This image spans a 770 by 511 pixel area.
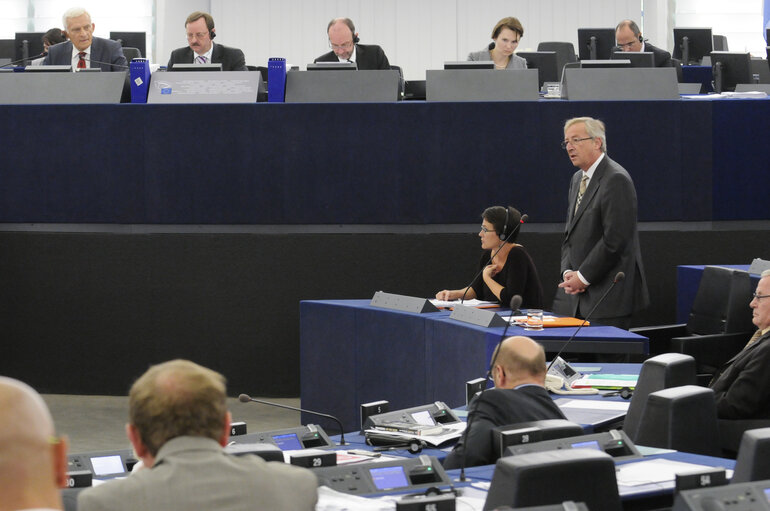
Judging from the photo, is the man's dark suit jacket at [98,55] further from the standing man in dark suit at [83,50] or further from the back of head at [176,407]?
the back of head at [176,407]

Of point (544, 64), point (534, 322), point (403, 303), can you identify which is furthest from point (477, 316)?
point (544, 64)

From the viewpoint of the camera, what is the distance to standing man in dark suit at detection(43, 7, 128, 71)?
25.2ft

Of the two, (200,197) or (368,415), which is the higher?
(200,197)

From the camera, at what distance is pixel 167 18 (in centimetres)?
1375

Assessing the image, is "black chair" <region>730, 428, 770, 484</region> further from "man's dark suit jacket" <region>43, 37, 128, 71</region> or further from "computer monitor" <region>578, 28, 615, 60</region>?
"computer monitor" <region>578, 28, 615, 60</region>

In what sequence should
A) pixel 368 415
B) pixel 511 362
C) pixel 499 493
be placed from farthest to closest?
pixel 368 415, pixel 511 362, pixel 499 493

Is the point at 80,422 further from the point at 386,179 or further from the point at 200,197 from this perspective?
the point at 386,179

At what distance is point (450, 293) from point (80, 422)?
7.11 ft

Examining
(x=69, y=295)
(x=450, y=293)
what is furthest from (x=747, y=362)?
(x=69, y=295)

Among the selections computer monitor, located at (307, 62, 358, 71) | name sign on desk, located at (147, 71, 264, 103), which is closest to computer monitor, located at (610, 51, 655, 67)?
computer monitor, located at (307, 62, 358, 71)

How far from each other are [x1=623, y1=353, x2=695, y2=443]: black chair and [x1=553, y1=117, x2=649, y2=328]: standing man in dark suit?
182 centimetres

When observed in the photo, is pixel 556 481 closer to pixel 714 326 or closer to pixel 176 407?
pixel 176 407

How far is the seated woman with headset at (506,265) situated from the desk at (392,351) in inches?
14.9

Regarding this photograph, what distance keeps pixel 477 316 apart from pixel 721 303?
1480 mm
